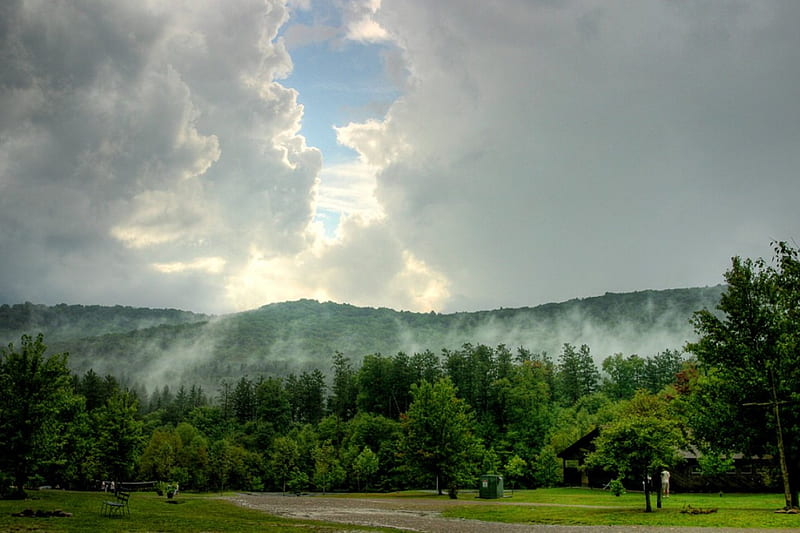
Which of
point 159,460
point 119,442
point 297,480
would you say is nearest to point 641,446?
point 119,442

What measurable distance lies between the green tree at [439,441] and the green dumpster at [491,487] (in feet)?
12.6

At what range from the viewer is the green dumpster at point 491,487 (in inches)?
2190

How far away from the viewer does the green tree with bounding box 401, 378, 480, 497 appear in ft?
199

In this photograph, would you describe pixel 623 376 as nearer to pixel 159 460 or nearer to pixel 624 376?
pixel 624 376

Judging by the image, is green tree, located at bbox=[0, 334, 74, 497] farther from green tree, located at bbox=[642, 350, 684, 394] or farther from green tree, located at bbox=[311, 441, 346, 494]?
green tree, located at bbox=[642, 350, 684, 394]

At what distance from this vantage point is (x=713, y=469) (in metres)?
55.0

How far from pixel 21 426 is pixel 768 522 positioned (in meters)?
43.9

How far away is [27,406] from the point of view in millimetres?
38906

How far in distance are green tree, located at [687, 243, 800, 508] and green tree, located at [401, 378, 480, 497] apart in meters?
27.7

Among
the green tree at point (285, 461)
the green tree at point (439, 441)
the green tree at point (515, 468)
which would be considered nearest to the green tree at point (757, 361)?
the green tree at point (439, 441)

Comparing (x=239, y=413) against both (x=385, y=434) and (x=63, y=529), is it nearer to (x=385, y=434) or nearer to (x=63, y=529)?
(x=385, y=434)

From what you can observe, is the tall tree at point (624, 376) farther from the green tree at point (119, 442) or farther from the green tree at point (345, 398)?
the green tree at point (119, 442)

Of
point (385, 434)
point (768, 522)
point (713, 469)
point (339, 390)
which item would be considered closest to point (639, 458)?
point (768, 522)

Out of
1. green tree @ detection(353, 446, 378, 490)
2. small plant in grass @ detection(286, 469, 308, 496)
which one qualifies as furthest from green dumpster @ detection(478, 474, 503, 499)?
small plant in grass @ detection(286, 469, 308, 496)
